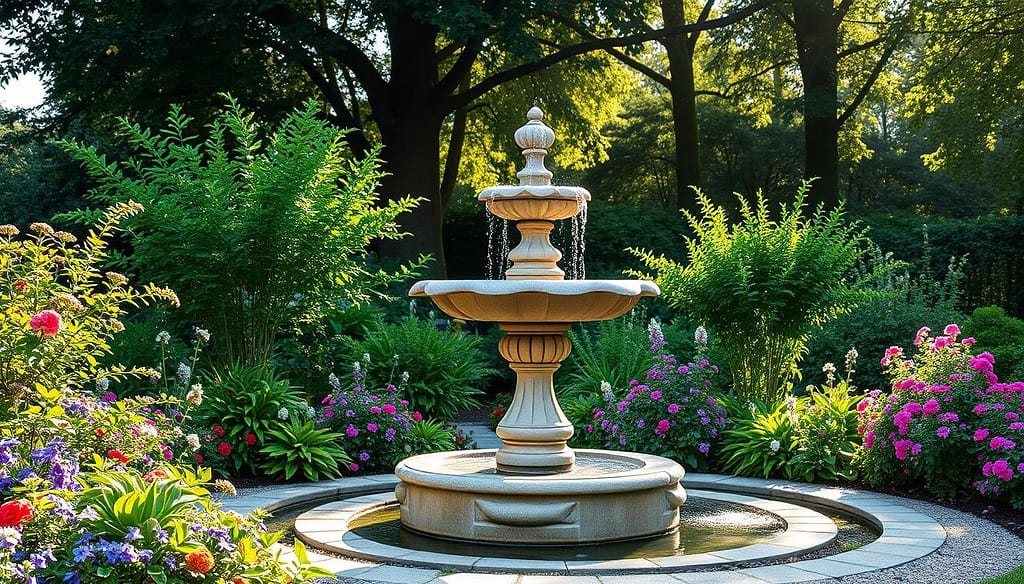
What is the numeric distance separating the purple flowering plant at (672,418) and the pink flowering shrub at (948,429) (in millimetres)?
1331

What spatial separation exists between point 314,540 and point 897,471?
14.9ft

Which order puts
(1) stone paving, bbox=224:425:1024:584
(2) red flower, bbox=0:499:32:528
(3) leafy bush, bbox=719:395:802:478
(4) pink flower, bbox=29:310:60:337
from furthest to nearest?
(3) leafy bush, bbox=719:395:802:478 < (1) stone paving, bbox=224:425:1024:584 < (4) pink flower, bbox=29:310:60:337 < (2) red flower, bbox=0:499:32:528

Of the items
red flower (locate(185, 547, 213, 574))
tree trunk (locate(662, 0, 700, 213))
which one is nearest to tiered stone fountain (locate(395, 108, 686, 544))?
red flower (locate(185, 547, 213, 574))

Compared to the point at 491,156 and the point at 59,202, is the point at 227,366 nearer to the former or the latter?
the point at 59,202

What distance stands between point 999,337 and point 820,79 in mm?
10235

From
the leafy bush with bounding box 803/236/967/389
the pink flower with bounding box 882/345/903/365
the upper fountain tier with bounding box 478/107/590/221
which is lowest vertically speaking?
the pink flower with bounding box 882/345/903/365

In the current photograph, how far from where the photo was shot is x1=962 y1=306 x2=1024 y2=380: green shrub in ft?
32.0

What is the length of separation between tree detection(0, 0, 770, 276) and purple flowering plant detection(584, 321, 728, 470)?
763cm

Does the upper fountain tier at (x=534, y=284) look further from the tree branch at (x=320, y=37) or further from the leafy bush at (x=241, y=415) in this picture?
the tree branch at (x=320, y=37)

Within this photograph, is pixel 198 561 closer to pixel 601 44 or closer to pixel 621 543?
pixel 621 543

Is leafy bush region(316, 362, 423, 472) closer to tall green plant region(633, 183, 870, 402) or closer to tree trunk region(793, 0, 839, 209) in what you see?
tall green plant region(633, 183, 870, 402)

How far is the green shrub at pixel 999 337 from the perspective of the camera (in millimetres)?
9766

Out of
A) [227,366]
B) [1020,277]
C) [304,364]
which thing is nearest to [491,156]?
[1020,277]

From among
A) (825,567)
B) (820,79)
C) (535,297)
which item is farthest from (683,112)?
(825,567)
